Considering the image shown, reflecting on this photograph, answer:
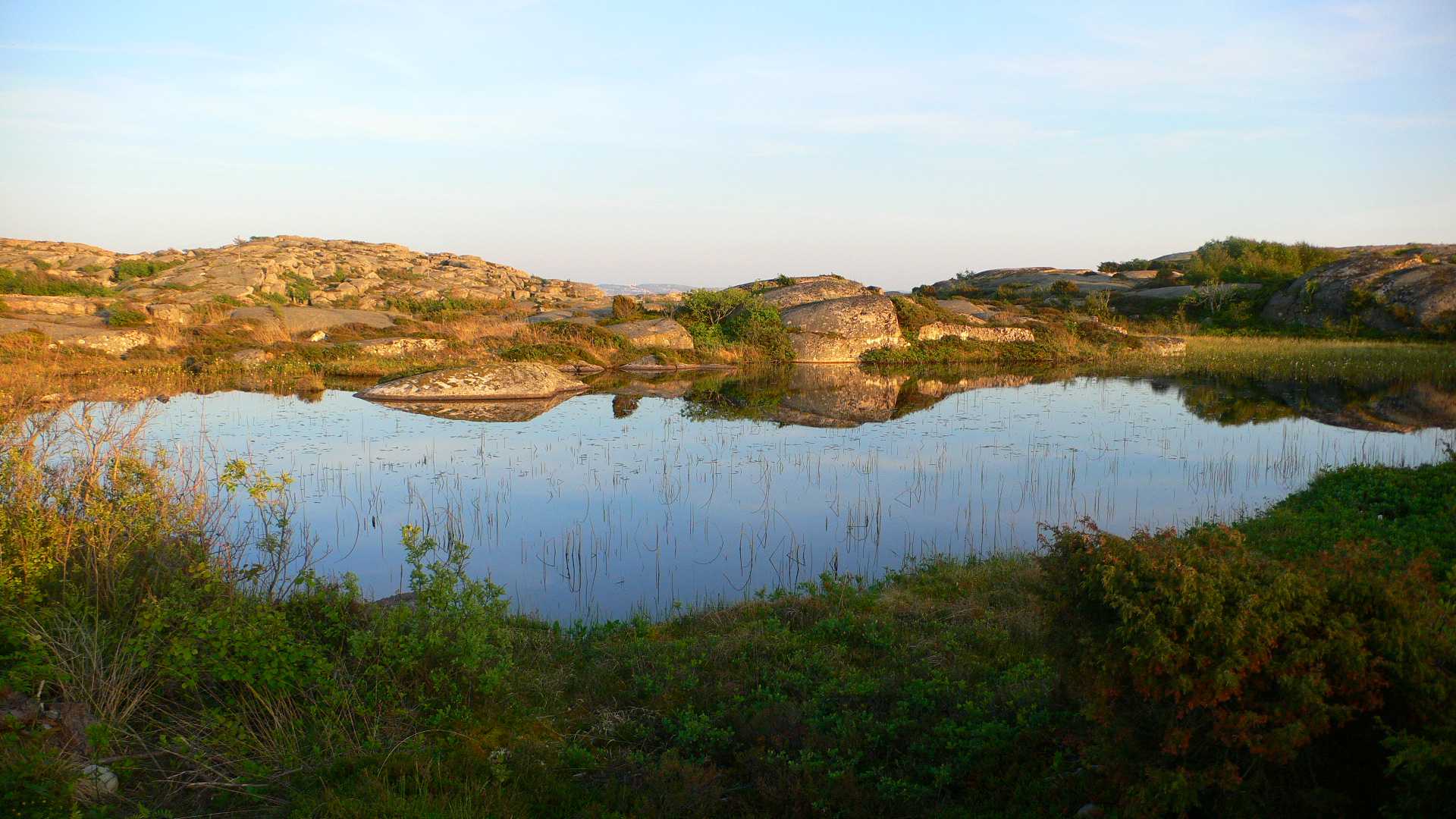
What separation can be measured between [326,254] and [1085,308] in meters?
55.4

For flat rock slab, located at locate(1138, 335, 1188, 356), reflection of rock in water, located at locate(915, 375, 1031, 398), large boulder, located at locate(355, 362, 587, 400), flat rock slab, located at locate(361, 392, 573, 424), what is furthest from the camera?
flat rock slab, located at locate(1138, 335, 1188, 356)

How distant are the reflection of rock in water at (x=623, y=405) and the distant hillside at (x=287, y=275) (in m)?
28.6

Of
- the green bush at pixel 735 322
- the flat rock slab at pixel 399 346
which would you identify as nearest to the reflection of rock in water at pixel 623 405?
the flat rock slab at pixel 399 346

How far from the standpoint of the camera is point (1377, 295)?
121ft

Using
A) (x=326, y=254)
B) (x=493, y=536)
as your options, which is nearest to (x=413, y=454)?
(x=493, y=536)

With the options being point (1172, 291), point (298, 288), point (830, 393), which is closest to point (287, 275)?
point (298, 288)

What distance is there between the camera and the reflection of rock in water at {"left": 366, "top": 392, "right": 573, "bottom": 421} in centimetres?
1930

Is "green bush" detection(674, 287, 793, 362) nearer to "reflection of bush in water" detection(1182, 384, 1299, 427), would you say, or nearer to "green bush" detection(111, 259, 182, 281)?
"reflection of bush in water" detection(1182, 384, 1299, 427)

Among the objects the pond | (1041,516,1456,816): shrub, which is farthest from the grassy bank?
the pond

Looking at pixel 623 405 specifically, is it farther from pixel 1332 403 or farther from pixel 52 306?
pixel 52 306

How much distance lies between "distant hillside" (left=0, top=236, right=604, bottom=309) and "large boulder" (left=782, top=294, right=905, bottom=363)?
21925mm

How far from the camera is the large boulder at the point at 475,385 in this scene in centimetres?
2197

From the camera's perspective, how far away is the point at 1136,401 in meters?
21.4

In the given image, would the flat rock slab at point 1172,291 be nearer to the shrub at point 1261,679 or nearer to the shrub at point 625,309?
the shrub at point 625,309
